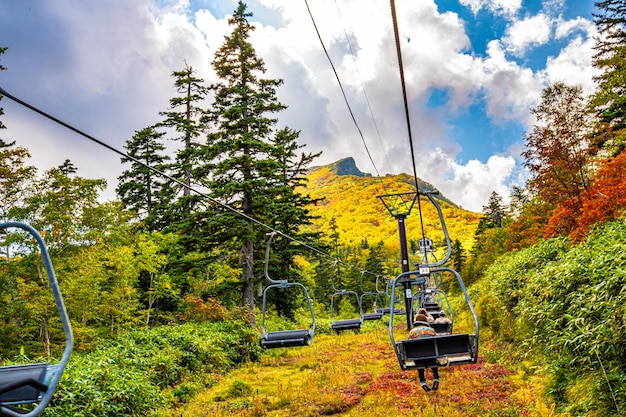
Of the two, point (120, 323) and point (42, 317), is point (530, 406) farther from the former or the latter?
point (42, 317)

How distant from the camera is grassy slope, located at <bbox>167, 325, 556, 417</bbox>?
33.0 ft

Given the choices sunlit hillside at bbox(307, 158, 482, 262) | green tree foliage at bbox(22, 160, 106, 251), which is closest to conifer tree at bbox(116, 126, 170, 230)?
green tree foliage at bbox(22, 160, 106, 251)

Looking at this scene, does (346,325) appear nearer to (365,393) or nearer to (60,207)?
(365,393)

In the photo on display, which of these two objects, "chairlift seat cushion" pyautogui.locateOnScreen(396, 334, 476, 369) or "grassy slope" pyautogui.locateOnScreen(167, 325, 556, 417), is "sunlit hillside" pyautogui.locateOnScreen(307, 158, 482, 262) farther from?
"chairlift seat cushion" pyautogui.locateOnScreen(396, 334, 476, 369)

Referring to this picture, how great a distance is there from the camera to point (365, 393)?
13086mm

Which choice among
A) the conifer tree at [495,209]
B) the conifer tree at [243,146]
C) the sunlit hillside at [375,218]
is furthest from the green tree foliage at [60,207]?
the sunlit hillside at [375,218]

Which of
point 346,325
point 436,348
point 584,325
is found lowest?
point 346,325

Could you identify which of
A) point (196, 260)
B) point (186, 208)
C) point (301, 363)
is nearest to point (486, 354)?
point (301, 363)

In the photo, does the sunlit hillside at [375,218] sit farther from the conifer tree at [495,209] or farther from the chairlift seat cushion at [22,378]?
the chairlift seat cushion at [22,378]

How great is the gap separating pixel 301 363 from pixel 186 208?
44.3ft

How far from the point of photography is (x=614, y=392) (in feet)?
19.9

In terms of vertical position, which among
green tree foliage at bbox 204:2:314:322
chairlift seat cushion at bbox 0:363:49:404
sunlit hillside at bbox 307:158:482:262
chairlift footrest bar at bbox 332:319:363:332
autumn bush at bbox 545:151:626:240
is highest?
sunlit hillside at bbox 307:158:482:262

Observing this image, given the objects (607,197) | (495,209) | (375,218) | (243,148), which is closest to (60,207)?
(243,148)

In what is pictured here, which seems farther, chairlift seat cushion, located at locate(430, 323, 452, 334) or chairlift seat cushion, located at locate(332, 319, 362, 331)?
chairlift seat cushion, located at locate(332, 319, 362, 331)
